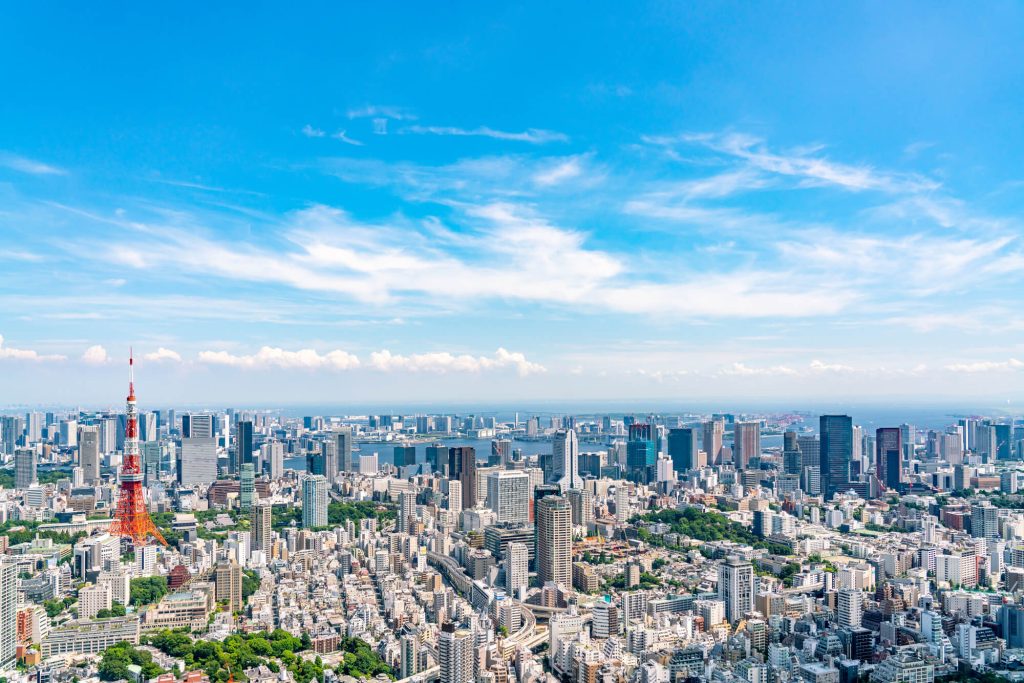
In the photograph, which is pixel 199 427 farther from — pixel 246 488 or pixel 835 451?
pixel 835 451

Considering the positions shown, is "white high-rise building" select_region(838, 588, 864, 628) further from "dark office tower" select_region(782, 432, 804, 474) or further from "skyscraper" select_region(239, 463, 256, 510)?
"skyscraper" select_region(239, 463, 256, 510)

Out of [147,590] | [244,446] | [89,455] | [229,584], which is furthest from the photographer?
[244,446]

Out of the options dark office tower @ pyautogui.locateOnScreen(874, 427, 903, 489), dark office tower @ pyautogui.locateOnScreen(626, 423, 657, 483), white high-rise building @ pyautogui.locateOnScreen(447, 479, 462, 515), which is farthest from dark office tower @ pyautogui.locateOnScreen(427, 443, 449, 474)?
dark office tower @ pyautogui.locateOnScreen(874, 427, 903, 489)

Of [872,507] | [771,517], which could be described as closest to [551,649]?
Answer: [771,517]

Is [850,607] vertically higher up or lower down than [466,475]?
lower down

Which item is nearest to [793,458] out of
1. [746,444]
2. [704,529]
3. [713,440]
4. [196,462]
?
[746,444]

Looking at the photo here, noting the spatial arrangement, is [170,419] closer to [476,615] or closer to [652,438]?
[652,438]

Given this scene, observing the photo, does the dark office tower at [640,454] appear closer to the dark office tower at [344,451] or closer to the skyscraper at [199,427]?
the dark office tower at [344,451]
